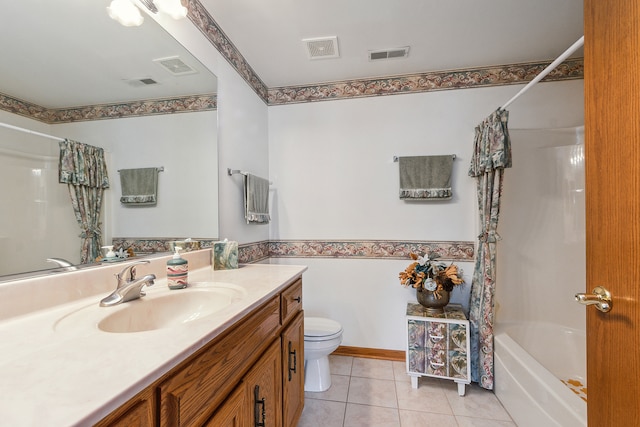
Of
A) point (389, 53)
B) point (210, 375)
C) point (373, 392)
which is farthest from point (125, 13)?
point (373, 392)

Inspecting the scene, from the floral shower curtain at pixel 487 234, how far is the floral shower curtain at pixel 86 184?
2085 mm

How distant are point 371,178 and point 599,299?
1.70 metres

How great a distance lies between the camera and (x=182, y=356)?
57cm

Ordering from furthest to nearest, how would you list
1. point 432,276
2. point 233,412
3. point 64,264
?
point 432,276, point 64,264, point 233,412

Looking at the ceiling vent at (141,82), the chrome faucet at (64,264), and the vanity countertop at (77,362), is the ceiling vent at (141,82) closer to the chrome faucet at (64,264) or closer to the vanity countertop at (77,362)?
the chrome faucet at (64,264)

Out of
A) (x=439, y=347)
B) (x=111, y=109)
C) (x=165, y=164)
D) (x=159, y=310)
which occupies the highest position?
(x=111, y=109)

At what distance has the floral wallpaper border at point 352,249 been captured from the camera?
2.13m

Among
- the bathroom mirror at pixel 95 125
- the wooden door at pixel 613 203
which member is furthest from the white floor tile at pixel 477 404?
the bathroom mirror at pixel 95 125

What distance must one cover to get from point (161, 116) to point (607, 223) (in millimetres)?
1667

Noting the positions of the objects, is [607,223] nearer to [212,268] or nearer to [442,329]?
[442,329]

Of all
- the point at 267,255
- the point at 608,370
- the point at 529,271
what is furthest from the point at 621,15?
the point at 267,255

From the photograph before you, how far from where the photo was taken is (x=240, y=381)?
85cm

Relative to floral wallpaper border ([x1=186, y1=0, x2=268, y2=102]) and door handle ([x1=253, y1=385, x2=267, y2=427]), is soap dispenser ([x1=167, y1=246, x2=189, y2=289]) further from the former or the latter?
floral wallpaper border ([x1=186, y1=0, x2=268, y2=102])

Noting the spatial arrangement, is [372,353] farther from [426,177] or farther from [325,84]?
[325,84]
